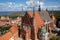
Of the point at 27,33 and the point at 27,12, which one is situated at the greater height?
the point at 27,12

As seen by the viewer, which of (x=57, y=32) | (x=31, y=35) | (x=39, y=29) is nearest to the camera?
(x=31, y=35)

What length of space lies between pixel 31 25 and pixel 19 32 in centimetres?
153

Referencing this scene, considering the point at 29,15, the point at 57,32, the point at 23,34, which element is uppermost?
the point at 29,15

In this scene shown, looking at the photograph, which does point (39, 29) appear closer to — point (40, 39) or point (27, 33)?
point (40, 39)

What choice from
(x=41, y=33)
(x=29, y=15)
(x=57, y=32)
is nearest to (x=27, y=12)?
(x=29, y=15)

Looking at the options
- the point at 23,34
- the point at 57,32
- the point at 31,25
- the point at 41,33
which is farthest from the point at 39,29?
the point at 57,32

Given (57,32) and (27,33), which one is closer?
(27,33)

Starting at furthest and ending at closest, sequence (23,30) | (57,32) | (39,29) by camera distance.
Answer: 1. (57,32)
2. (39,29)
3. (23,30)

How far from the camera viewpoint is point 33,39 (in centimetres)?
1619

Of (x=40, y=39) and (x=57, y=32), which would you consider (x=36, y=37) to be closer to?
(x=40, y=39)

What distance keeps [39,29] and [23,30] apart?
284 centimetres

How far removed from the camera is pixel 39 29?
17484 millimetres

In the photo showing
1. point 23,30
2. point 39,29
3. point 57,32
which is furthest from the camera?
point 57,32

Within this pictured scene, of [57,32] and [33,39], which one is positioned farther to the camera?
[57,32]
